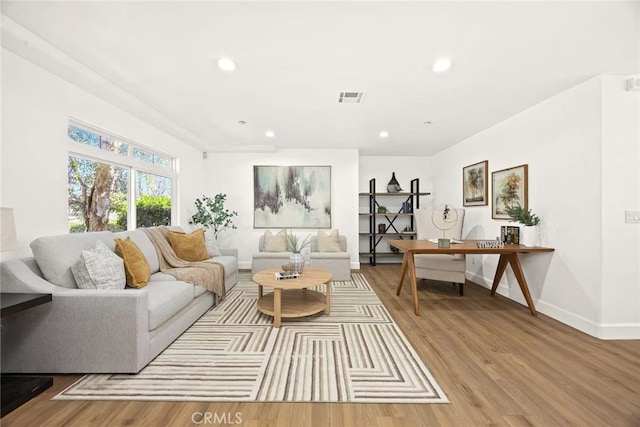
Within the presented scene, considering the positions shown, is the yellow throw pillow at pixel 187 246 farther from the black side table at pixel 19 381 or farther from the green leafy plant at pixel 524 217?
the green leafy plant at pixel 524 217

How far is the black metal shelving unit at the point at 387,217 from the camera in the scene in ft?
19.2

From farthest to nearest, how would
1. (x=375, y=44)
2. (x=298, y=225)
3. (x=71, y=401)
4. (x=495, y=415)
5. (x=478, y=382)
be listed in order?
1. (x=298, y=225)
2. (x=375, y=44)
3. (x=478, y=382)
4. (x=71, y=401)
5. (x=495, y=415)

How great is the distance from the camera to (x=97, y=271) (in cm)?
218

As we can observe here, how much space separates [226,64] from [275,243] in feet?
10.5

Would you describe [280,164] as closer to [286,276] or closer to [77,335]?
[286,276]

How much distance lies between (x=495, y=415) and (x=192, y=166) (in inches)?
207

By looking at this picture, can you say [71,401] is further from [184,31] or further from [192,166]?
[192,166]

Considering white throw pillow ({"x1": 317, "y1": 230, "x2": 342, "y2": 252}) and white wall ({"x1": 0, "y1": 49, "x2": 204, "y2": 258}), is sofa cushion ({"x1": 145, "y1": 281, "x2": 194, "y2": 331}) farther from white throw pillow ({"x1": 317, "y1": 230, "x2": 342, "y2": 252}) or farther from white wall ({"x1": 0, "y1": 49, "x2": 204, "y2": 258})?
white throw pillow ({"x1": 317, "y1": 230, "x2": 342, "y2": 252})

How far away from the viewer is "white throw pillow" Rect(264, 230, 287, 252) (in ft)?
16.1

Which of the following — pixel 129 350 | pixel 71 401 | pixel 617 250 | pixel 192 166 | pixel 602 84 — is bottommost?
pixel 71 401

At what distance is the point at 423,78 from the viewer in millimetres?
2551

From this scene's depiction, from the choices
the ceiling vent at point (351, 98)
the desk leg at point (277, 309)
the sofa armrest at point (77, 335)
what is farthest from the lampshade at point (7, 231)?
the ceiling vent at point (351, 98)

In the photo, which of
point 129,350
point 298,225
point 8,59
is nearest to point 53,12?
point 8,59

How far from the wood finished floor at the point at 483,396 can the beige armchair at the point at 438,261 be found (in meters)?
1.07
